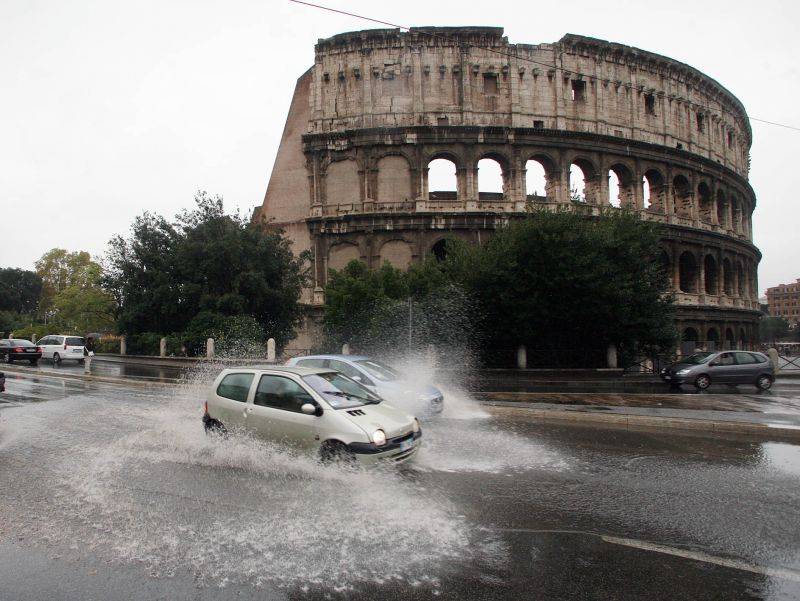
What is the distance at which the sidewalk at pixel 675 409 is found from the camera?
1010 centimetres

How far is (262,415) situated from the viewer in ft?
22.7

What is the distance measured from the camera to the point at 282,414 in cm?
671

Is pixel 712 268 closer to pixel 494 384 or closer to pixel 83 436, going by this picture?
pixel 494 384

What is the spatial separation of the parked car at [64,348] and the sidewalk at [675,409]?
27.2 m

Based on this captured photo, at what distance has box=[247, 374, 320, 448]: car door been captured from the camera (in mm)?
6426

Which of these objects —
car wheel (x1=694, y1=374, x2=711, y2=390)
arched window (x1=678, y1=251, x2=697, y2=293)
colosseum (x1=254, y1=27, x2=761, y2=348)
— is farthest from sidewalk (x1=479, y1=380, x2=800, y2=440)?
arched window (x1=678, y1=251, x2=697, y2=293)

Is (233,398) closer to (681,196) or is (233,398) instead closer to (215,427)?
(215,427)

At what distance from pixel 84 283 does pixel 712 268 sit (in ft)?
268

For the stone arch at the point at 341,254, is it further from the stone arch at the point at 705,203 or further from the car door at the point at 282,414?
the stone arch at the point at 705,203

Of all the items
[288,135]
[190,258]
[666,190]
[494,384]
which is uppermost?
[288,135]

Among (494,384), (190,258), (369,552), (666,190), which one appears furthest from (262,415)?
(666,190)

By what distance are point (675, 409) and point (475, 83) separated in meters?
29.2

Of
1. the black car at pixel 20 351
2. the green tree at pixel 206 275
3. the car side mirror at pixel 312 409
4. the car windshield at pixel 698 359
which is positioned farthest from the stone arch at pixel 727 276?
the black car at pixel 20 351

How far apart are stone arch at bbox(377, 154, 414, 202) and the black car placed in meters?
23.1
